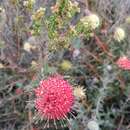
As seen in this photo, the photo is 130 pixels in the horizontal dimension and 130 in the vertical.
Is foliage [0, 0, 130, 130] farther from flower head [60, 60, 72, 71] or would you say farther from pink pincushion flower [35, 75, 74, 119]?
pink pincushion flower [35, 75, 74, 119]

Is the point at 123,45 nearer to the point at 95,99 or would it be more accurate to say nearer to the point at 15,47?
the point at 95,99

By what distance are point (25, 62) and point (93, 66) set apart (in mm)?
405

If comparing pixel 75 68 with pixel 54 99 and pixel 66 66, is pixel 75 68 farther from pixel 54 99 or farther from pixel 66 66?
pixel 54 99

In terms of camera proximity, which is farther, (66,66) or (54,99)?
(66,66)

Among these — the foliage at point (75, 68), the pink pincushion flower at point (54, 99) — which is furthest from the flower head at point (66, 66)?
the pink pincushion flower at point (54, 99)

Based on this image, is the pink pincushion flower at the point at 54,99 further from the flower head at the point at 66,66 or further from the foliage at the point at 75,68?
the flower head at the point at 66,66

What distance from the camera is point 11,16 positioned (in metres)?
2.19

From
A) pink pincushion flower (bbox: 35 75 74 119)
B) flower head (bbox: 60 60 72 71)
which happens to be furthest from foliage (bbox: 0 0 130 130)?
pink pincushion flower (bbox: 35 75 74 119)

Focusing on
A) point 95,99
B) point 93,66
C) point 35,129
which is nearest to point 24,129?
point 35,129

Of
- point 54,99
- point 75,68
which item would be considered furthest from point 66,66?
point 54,99

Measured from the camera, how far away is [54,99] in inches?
53.7

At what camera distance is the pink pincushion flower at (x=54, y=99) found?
4.47ft

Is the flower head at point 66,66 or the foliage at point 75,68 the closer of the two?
the foliage at point 75,68

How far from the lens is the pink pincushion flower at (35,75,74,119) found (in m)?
1.36
